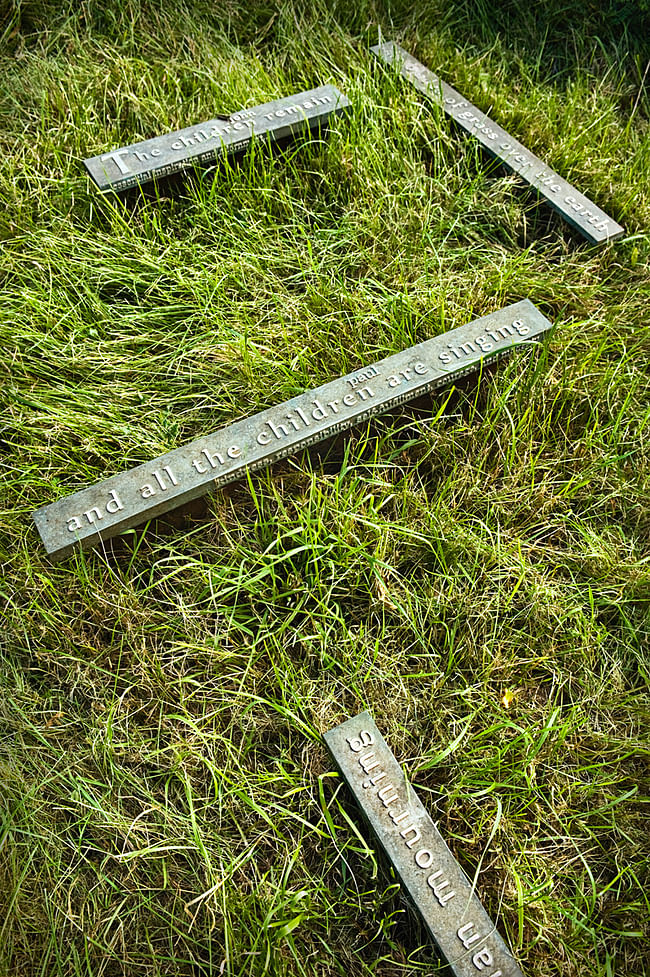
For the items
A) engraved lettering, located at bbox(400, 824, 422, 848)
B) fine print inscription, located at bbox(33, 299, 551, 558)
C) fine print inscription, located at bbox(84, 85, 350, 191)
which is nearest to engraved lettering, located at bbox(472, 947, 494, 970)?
engraved lettering, located at bbox(400, 824, 422, 848)

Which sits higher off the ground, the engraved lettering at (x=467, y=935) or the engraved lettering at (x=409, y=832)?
the engraved lettering at (x=409, y=832)

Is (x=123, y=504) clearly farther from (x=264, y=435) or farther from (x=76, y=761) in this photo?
(x=76, y=761)

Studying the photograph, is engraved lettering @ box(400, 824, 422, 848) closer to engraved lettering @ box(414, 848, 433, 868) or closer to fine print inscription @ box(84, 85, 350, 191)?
engraved lettering @ box(414, 848, 433, 868)

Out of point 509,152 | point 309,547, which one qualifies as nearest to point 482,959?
point 309,547

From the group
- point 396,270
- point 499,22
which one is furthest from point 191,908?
point 499,22

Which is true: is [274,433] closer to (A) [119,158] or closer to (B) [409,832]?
(B) [409,832]

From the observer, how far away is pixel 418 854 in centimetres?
172

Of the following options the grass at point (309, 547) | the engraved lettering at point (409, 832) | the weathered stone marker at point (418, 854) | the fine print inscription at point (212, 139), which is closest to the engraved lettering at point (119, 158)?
the fine print inscription at point (212, 139)

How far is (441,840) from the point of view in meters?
1.76

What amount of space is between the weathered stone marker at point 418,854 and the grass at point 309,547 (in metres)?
0.08

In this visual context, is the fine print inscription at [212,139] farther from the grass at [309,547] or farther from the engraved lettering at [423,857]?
the engraved lettering at [423,857]

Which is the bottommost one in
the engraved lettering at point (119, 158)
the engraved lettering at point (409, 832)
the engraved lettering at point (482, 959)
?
the engraved lettering at point (482, 959)

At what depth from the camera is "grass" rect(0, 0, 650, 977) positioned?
5.80ft

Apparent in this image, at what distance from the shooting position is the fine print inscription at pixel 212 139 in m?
3.04
